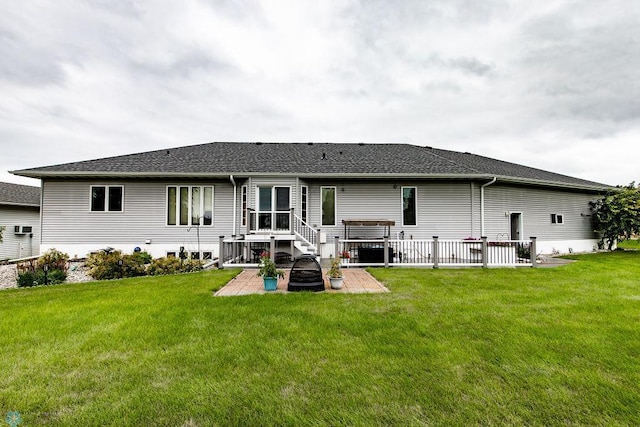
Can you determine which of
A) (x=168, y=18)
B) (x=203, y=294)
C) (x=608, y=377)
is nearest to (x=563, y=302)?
(x=608, y=377)

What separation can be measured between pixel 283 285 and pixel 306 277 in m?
0.83

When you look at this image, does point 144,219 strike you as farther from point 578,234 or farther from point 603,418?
point 578,234

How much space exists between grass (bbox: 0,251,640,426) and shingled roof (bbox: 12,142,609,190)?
6.12 meters

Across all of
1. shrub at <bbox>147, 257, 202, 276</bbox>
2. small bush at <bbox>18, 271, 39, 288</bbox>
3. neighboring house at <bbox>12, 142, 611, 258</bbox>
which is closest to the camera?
small bush at <bbox>18, 271, 39, 288</bbox>

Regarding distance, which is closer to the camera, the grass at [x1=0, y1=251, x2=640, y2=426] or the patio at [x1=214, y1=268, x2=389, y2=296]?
the grass at [x1=0, y1=251, x2=640, y2=426]

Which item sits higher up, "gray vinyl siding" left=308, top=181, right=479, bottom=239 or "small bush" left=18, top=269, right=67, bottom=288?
"gray vinyl siding" left=308, top=181, right=479, bottom=239

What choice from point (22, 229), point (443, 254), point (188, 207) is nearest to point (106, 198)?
point (188, 207)

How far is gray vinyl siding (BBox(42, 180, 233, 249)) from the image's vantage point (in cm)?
1093

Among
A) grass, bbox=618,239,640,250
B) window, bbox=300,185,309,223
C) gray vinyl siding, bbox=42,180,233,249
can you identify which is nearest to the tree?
grass, bbox=618,239,640,250

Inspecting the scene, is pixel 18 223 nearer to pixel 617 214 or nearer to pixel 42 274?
pixel 42 274

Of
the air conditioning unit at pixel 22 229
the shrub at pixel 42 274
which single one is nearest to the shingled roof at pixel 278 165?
the shrub at pixel 42 274

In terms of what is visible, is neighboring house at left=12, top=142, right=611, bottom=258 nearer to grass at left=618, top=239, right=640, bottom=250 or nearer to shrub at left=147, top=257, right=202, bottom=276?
shrub at left=147, top=257, right=202, bottom=276

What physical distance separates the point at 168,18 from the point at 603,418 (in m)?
13.6

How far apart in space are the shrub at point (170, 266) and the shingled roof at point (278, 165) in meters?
3.57
